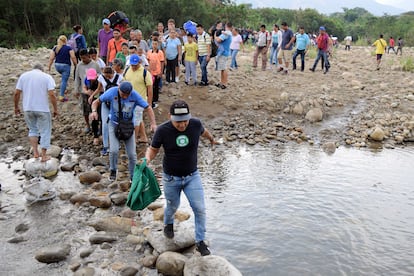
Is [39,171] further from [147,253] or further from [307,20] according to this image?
[307,20]

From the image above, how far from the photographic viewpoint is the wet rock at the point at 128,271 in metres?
4.49

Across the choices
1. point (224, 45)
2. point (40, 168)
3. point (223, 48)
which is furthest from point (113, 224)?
point (224, 45)

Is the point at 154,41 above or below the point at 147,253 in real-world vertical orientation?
above

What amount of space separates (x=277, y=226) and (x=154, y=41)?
19.5 ft

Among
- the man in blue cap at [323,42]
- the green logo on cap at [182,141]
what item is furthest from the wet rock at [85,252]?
the man in blue cap at [323,42]

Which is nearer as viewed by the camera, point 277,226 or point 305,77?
point 277,226

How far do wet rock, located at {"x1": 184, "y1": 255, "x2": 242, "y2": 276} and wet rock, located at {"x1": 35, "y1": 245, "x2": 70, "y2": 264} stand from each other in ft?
4.97

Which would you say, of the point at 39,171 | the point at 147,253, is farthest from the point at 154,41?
the point at 147,253

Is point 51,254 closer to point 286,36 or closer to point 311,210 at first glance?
point 311,210

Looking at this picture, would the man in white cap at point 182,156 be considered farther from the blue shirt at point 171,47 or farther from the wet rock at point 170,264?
the blue shirt at point 171,47

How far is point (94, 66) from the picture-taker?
8.32 meters

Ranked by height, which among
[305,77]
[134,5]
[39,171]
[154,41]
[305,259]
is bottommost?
[305,259]

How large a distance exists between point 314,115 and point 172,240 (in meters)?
7.24

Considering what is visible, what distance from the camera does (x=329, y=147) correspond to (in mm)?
9438
